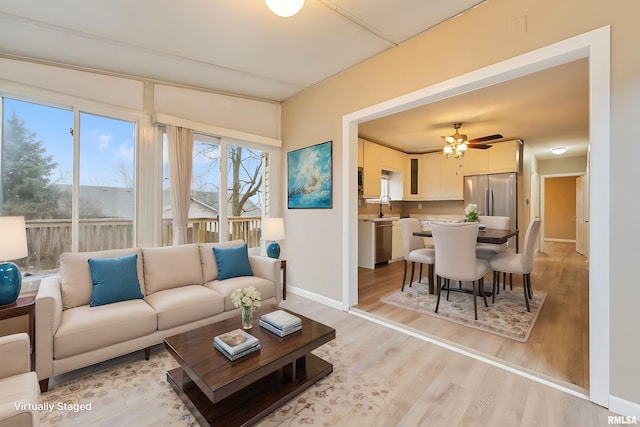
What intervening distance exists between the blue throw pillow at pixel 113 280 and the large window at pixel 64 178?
30.3 inches

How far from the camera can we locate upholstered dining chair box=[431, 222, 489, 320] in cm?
297

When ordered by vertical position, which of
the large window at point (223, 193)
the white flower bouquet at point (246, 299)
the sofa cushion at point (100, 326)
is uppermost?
the large window at point (223, 193)

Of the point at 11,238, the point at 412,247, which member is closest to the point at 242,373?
the point at 11,238

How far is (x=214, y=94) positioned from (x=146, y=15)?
1.52 meters

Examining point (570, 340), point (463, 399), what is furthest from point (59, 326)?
point (570, 340)

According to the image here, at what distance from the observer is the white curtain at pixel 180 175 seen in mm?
3299

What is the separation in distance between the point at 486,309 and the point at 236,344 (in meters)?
3.02

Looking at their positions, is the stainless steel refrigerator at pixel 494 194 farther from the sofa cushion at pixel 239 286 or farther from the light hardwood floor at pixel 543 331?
the sofa cushion at pixel 239 286

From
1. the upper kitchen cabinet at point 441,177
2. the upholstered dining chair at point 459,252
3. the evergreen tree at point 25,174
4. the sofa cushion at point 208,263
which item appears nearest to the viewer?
the evergreen tree at point 25,174

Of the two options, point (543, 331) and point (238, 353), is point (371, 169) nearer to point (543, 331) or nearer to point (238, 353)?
point (543, 331)

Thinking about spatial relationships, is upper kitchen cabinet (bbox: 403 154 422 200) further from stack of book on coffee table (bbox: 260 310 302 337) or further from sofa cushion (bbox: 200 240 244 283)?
stack of book on coffee table (bbox: 260 310 302 337)

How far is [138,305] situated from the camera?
231 centimetres

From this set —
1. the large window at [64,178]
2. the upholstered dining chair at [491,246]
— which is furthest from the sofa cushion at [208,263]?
the upholstered dining chair at [491,246]

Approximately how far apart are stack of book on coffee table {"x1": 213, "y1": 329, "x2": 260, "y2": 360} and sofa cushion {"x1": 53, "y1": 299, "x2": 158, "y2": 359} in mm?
836
